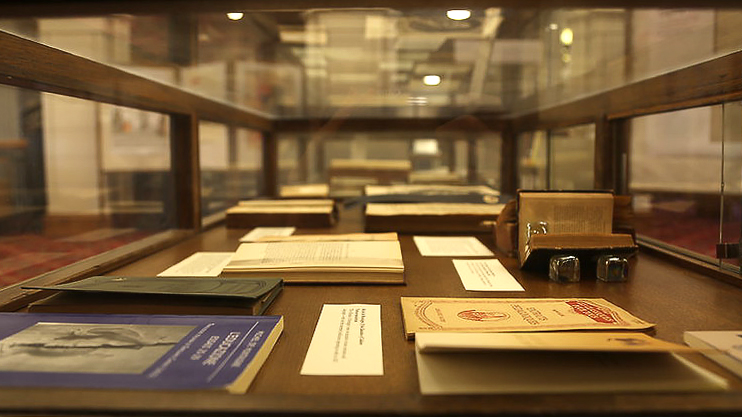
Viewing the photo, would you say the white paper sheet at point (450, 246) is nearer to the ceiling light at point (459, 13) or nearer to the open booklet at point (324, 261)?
the open booklet at point (324, 261)

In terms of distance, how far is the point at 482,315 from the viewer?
24.5 inches

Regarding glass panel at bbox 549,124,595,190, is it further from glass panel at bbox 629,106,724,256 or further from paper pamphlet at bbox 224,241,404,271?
paper pamphlet at bbox 224,241,404,271

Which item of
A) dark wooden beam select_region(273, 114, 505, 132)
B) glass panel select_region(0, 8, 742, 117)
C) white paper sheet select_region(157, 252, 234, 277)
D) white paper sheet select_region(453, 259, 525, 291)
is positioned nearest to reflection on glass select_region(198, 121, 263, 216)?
glass panel select_region(0, 8, 742, 117)

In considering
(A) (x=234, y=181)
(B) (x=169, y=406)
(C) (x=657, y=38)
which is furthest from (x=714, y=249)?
(A) (x=234, y=181)

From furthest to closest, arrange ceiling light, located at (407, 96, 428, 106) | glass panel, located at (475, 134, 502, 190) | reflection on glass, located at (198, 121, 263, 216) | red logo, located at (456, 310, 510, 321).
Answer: glass panel, located at (475, 134, 502, 190), ceiling light, located at (407, 96, 428, 106), reflection on glass, located at (198, 121, 263, 216), red logo, located at (456, 310, 510, 321)

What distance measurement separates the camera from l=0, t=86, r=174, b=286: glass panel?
39.2 inches

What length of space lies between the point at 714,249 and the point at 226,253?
87 centimetres

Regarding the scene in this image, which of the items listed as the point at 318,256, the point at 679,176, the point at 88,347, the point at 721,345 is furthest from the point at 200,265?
the point at 679,176

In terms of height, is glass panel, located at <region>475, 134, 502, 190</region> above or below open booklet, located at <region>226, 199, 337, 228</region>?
above

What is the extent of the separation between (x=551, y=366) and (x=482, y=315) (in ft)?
0.57

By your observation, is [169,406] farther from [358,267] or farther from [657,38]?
[657,38]

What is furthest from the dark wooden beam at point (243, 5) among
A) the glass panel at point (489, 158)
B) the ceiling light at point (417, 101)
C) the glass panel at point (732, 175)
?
the glass panel at point (489, 158)

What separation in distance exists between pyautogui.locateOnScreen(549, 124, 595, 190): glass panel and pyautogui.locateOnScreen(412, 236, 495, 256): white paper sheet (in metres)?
0.29

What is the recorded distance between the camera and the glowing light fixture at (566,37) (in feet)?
4.29
